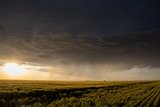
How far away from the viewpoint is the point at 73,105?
25500 millimetres

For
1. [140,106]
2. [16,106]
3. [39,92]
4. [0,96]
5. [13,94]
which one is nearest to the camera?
[140,106]

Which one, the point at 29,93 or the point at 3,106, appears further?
the point at 29,93

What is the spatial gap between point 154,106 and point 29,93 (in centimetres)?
2177

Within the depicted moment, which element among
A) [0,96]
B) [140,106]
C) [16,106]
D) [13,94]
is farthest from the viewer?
[13,94]

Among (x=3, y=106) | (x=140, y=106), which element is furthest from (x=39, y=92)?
(x=140, y=106)

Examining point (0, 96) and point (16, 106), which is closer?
point (16, 106)

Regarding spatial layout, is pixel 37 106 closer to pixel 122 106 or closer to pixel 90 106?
pixel 90 106

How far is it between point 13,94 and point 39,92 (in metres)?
6.49

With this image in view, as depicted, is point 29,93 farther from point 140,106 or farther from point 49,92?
point 140,106

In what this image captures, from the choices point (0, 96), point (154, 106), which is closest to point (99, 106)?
point (154, 106)

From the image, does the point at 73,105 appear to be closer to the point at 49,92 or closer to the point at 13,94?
the point at 13,94

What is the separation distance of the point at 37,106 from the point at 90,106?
4811mm

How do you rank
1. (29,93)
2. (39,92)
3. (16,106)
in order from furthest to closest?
(39,92)
(29,93)
(16,106)

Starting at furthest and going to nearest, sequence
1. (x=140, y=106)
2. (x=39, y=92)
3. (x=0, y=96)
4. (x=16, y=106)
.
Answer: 1. (x=39, y=92)
2. (x=0, y=96)
3. (x=16, y=106)
4. (x=140, y=106)
